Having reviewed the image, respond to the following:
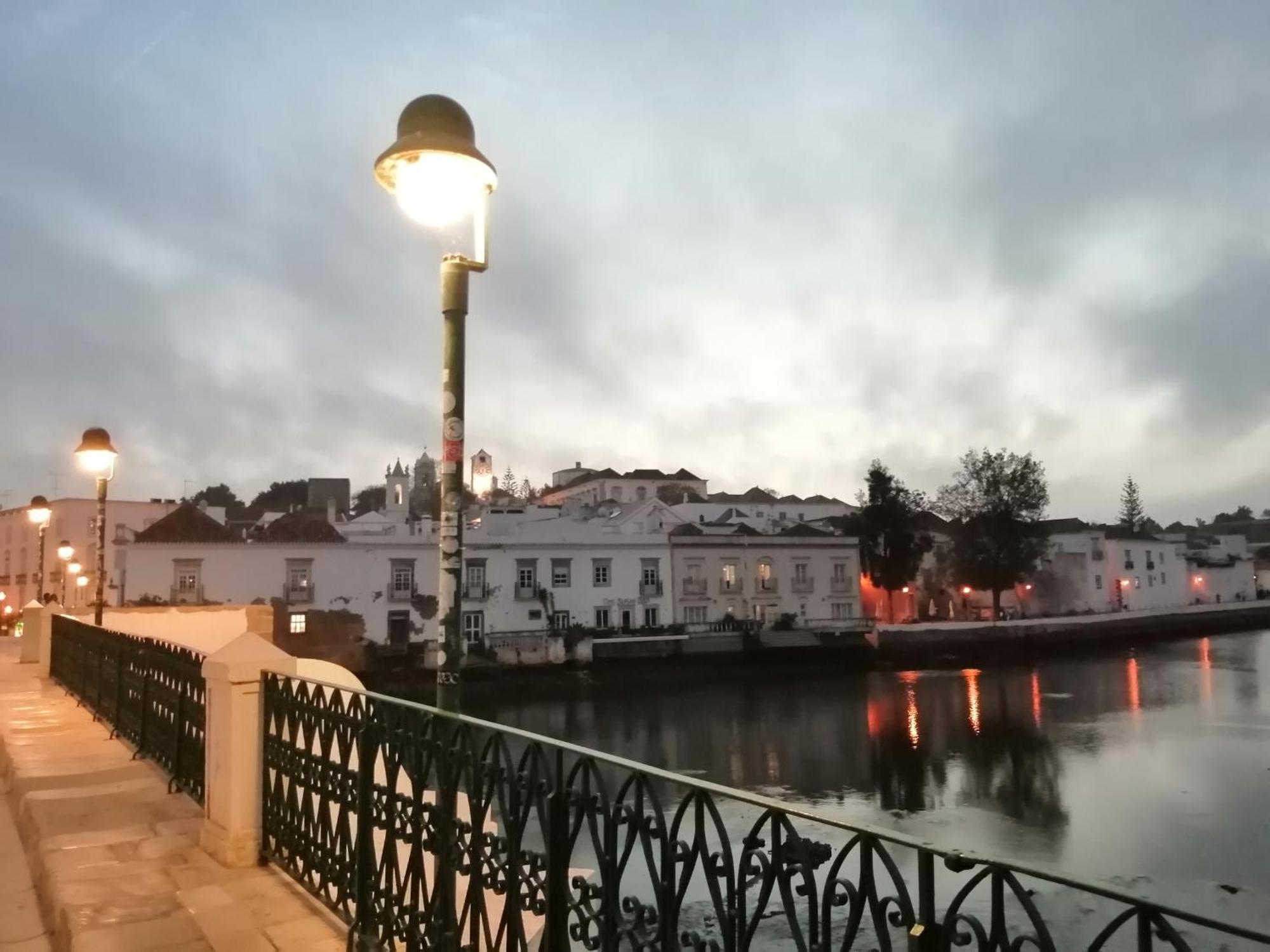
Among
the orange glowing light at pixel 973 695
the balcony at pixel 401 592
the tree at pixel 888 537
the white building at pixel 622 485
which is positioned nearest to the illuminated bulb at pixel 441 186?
the orange glowing light at pixel 973 695

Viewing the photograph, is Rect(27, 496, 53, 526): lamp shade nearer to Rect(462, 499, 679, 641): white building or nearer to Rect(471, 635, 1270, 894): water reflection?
Rect(471, 635, 1270, 894): water reflection

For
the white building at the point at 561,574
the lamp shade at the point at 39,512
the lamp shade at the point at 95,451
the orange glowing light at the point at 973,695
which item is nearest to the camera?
the lamp shade at the point at 95,451

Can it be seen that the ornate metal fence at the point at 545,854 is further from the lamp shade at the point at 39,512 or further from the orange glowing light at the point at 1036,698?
the orange glowing light at the point at 1036,698

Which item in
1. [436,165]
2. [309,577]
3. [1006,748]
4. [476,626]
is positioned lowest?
[1006,748]

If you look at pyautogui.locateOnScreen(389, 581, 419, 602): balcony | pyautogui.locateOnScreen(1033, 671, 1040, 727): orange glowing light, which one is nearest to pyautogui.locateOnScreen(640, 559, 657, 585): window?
pyautogui.locateOnScreen(389, 581, 419, 602): balcony

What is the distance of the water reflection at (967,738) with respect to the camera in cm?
2200

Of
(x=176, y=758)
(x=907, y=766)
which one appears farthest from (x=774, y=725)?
(x=176, y=758)

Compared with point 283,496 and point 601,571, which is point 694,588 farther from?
point 283,496

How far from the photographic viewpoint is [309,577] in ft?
126

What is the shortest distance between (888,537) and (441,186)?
167ft

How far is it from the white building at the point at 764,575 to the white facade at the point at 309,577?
1305 cm

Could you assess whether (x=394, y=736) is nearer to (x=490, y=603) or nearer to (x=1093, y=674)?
(x=490, y=603)

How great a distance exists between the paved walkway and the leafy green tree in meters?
56.7

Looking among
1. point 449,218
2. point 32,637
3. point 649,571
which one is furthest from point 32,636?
point 649,571
